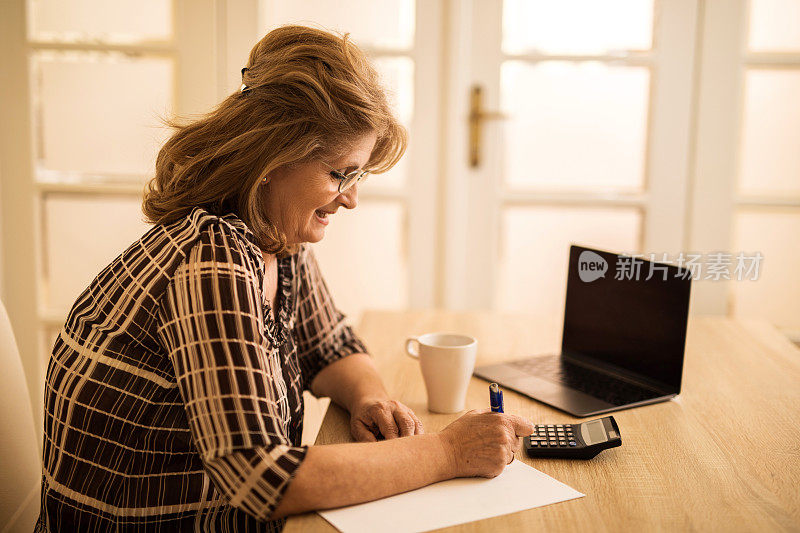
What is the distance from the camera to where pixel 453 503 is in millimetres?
896

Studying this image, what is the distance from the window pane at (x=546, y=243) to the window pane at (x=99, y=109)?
1133 millimetres

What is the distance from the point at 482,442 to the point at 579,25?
1603 millimetres

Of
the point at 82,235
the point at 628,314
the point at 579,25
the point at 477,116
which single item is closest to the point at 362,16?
the point at 477,116

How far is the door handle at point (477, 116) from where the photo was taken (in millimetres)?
2268

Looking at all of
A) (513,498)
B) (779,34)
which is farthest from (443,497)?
(779,34)

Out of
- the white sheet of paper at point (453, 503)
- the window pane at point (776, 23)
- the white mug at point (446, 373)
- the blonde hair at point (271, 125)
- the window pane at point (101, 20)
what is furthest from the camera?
the window pane at point (101, 20)

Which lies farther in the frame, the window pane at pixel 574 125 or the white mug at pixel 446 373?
the window pane at pixel 574 125

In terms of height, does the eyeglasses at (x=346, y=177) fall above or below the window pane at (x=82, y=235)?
above

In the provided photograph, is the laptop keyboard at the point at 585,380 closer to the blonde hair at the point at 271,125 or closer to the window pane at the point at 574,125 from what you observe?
the blonde hair at the point at 271,125

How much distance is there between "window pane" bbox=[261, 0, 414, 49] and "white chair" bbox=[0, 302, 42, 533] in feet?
4.42

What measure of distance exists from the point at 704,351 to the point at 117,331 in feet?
3.70

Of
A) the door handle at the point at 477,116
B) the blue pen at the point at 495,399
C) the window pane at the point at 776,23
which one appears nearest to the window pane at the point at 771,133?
the window pane at the point at 776,23

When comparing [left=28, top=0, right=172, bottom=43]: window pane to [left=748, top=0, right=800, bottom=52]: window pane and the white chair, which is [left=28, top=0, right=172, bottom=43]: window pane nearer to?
the white chair

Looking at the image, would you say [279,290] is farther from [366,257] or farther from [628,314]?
[366,257]
